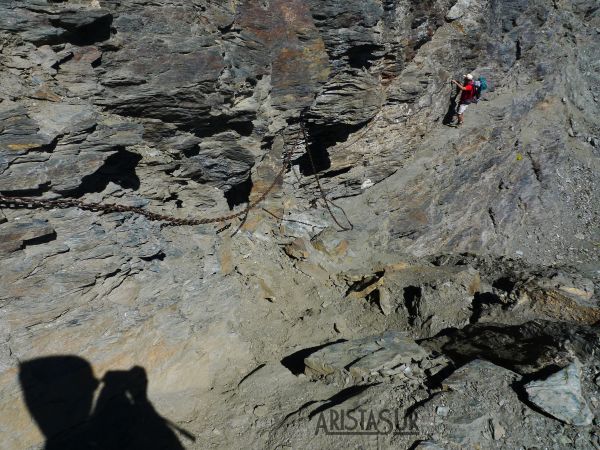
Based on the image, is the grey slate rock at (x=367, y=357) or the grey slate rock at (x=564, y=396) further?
the grey slate rock at (x=367, y=357)

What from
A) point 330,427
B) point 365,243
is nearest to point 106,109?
point 330,427

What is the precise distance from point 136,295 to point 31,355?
1495 mm

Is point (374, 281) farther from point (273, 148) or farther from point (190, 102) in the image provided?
point (190, 102)

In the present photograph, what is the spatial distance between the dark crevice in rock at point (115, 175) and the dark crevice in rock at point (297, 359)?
3605mm

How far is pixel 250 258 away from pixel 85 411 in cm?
369

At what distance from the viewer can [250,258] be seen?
850cm

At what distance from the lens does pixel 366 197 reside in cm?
1109

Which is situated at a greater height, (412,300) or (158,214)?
(158,214)

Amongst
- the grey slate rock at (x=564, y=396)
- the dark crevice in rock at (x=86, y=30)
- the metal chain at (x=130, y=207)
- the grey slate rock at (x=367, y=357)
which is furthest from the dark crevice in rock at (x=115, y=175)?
the grey slate rock at (x=564, y=396)

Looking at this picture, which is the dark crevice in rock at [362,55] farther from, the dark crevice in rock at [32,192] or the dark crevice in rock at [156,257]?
the dark crevice in rock at [32,192]

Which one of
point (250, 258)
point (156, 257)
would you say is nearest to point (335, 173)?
point (250, 258)

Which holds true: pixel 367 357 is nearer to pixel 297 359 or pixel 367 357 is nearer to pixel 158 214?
pixel 297 359

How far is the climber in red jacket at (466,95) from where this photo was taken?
11.9 meters

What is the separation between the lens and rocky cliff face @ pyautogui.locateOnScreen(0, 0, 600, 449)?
5207mm
